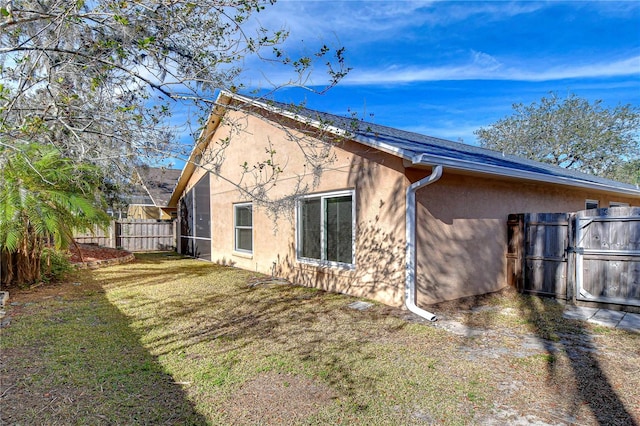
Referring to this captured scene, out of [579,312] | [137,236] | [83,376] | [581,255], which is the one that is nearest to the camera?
[83,376]

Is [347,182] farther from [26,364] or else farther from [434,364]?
[26,364]

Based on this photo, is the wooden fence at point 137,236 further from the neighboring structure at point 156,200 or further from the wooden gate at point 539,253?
the wooden gate at point 539,253

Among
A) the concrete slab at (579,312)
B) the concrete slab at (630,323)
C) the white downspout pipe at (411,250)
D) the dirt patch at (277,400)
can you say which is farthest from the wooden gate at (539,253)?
the dirt patch at (277,400)

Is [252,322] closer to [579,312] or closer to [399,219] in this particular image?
[399,219]

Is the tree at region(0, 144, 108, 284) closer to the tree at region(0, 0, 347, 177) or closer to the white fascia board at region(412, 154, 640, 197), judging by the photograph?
the tree at region(0, 0, 347, 177)

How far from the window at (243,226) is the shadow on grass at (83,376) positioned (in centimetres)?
491

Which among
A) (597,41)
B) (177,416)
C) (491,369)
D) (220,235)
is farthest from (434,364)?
(597,41)

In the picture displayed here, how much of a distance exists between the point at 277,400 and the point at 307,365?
74 centimetres

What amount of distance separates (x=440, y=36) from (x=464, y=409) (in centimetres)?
836

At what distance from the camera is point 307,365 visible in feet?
12.1

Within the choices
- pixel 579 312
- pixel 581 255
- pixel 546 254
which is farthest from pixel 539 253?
pixel 579 312

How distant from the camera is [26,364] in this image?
368cm

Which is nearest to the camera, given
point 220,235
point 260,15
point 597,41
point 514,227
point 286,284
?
point 260,15

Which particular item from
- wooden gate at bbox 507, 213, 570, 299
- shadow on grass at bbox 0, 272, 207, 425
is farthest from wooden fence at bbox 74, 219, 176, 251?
wooden gate at bbox 507, 213, 570, 299
